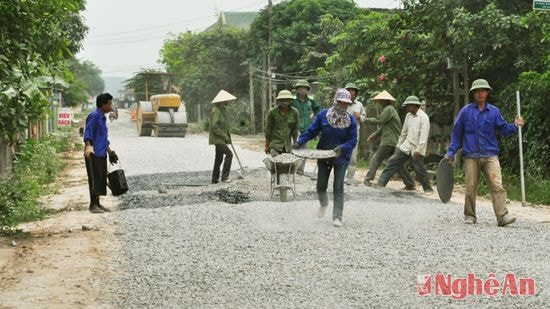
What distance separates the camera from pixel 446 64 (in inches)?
715

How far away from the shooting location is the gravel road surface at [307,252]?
20.7 ft

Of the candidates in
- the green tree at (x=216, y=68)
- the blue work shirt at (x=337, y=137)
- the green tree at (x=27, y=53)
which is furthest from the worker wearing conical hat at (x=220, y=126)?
the green tree at (x=216, y=68)

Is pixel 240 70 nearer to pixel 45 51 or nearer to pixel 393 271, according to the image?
pixel 45 51

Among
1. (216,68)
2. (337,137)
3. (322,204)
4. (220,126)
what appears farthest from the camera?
(216,68)

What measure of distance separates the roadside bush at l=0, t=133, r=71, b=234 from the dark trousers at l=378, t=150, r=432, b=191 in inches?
238

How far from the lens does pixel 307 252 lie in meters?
8.09

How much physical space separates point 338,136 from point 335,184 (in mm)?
643

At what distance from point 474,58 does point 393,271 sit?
1062 cm

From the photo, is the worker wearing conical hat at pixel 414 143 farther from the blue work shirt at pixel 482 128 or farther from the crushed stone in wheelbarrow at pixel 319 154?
the crushed stone in wheelbarrow at pixel 319 154

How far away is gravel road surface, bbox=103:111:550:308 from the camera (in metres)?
6.30

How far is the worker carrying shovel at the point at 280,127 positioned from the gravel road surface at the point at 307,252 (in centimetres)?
86

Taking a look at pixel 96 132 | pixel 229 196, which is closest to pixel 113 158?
pixel 96 132

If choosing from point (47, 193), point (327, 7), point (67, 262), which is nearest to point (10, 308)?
point (67, 262)

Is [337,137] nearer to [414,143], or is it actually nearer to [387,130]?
[414,143]
